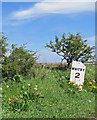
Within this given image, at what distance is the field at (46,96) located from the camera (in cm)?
583

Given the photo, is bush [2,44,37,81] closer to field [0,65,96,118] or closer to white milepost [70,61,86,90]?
field [0,65,96,118]

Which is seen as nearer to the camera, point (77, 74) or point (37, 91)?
point (37, 91)

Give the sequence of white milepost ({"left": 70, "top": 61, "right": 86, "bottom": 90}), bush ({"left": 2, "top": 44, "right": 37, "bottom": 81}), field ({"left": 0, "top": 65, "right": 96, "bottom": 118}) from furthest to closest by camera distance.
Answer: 1. white milepost ({"left": 70, "top": 61, "right": 86, "bottom": 90})
2. bush ({"left": 2, "top": 44, "right": 37, "bottom": 81})
3. field ({"left": 0, "top": 65, "right": 96, "bottom": 118})

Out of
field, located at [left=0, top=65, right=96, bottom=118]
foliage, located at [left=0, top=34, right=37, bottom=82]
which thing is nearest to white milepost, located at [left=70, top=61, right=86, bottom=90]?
field, located at [left=0, top=65, right=96, bottom=118]

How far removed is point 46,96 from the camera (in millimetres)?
6871

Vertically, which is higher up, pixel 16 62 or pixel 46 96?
pixel 16 62

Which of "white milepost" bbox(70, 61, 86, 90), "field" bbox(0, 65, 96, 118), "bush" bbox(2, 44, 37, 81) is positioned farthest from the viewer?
"white milepost" bbox(70, 61, 86, 90)

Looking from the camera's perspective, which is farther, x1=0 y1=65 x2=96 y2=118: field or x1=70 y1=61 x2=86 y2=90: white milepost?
x1=70 y1=61 x2=86 y2=90: white milepost

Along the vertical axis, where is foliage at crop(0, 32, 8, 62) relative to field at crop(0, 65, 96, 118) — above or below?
above

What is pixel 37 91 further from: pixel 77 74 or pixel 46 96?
pixel 77 74

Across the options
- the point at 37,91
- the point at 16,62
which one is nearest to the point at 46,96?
the point at 37,91

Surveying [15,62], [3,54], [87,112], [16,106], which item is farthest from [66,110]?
[3,54]

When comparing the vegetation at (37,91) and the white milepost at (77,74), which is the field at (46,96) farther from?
the white milepost at (77,74)

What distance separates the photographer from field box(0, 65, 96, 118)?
5828 mm
